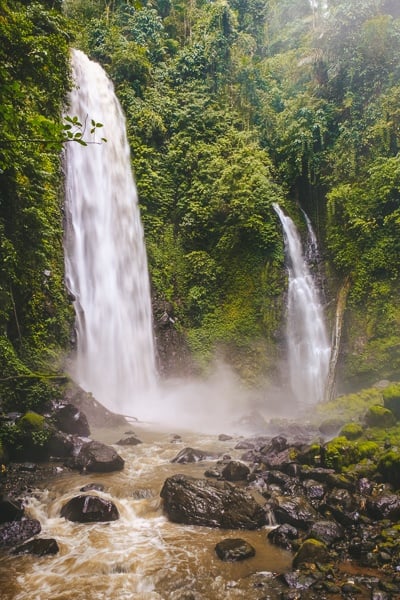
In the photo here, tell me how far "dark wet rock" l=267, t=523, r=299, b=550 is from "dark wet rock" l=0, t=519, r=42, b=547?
3.26m

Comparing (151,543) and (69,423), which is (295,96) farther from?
(151,543)

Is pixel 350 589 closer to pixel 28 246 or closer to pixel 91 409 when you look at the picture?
pixel 91 409

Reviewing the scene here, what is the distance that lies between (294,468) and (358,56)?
1838 cm

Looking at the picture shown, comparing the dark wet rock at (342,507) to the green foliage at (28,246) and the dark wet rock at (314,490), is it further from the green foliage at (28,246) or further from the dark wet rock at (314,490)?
the green foliage at (28,246)

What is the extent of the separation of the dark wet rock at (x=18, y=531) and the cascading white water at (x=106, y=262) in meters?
6.92

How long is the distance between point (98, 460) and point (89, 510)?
5.42ft

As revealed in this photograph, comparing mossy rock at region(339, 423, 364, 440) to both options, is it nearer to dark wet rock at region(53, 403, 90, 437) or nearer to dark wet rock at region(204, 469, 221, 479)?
dark wet rock at region(204, 469, 221, 479)

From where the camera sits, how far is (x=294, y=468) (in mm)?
7523

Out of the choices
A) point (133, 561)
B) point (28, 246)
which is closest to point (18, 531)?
point (133, 561)

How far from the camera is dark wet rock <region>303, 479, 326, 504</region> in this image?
6.61 m

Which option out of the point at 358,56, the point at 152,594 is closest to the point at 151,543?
the point at 152,594

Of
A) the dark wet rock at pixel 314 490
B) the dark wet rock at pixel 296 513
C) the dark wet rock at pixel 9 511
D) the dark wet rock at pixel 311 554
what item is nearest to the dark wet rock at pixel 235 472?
the dark wet rock at pixel 314 490

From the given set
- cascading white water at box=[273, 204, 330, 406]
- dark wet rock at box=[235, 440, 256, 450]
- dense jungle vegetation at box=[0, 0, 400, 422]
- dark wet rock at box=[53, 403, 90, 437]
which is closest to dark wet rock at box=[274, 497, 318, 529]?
dark wet rock at box=[235, 440, 256, 450]

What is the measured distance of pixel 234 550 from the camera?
5.19m
